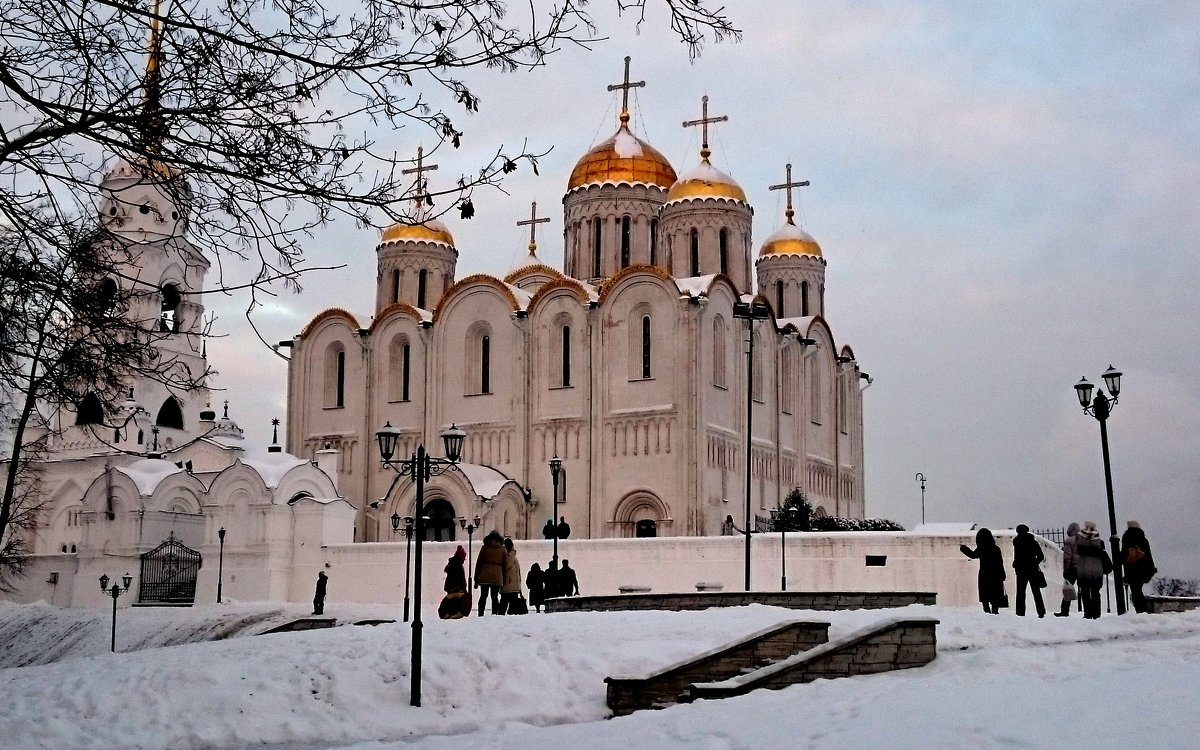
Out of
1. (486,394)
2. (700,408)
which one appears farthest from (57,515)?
(700,408)

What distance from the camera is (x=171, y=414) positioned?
44000mm

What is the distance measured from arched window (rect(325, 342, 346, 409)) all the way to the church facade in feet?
0.19

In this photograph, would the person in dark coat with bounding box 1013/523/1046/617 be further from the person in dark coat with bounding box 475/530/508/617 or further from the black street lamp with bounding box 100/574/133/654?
the black street lamp with bounding box 100/574/133/654

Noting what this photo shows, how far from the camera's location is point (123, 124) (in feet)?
27.1

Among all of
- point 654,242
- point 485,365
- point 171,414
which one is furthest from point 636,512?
point 171,414

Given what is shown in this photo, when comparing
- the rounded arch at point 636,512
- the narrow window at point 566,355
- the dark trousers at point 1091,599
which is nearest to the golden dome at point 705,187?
the narrow window at point 566,355

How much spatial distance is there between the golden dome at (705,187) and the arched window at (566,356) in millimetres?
6009

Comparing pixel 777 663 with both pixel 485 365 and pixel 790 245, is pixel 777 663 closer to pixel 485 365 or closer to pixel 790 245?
pixel 485 365

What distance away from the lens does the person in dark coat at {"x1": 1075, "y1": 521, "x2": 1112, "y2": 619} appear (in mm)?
16859

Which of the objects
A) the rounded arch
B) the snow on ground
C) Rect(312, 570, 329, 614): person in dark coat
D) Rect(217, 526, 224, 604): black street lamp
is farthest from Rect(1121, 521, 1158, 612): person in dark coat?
Rect(217, 526, 224, 604): black street lamp

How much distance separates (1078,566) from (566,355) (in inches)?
856

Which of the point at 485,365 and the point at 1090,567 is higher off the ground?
the point at 485,365

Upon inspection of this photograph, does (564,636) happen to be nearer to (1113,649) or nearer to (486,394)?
(1113,649)

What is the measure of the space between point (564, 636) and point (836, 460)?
29.1 metres
